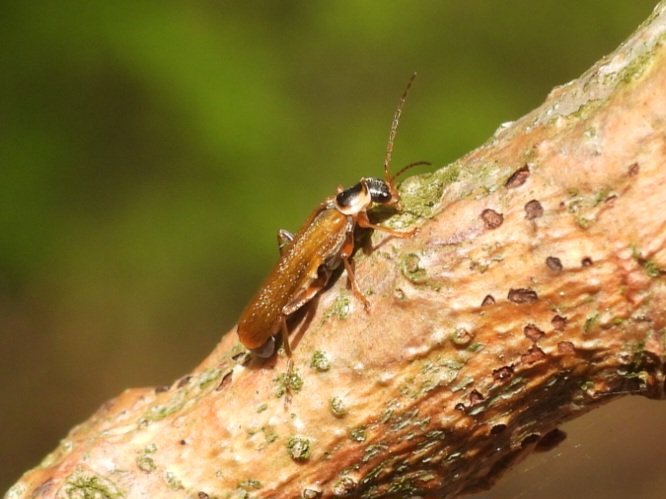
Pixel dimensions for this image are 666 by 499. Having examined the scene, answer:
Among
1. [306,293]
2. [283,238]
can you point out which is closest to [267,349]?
[306,293]

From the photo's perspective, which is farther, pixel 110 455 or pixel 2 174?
pixel 2 174

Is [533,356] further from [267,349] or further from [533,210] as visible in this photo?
[267,349]

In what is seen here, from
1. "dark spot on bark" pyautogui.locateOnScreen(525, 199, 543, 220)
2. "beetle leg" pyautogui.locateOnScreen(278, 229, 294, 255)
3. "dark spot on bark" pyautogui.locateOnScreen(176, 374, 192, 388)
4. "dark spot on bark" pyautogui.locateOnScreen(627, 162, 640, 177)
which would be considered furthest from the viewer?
"beetle leg" pyautogui.locateOnScreen(278, 229, 294, 255)

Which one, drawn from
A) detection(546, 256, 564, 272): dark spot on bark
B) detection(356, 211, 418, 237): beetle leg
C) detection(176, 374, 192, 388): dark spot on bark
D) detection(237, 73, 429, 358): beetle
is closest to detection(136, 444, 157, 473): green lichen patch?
detection(176, 374, 192, 388): dark spot on bark

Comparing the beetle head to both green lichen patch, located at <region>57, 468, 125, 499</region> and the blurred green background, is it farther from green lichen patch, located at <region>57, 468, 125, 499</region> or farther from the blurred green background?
the blurred green background

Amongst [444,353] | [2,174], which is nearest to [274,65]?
[2,174]

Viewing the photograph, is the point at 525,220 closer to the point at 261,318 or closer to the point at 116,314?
the point at 261,318
